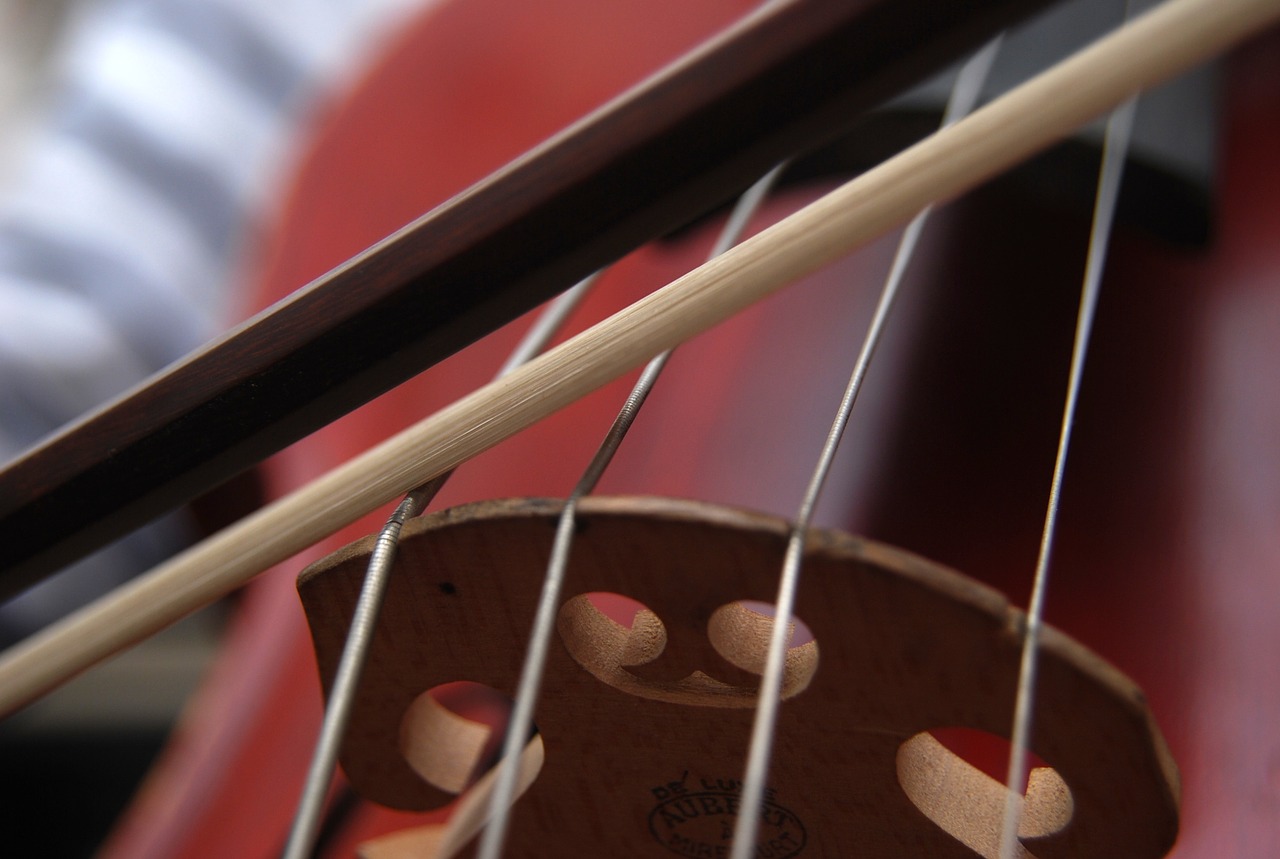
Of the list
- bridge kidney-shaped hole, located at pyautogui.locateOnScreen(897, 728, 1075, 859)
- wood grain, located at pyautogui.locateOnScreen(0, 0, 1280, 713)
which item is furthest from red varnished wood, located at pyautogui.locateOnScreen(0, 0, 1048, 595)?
bridge kidney-shaped hole, located at pyautogui.locateOnScreen(897, 728, 1075, 859)

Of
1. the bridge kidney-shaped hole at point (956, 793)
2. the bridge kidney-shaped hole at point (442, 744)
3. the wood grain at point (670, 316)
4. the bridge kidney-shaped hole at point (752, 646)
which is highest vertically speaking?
the wood grain at point (670, 316)

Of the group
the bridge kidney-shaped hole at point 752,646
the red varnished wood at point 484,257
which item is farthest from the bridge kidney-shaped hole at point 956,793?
the red varnished wood at point 484,257

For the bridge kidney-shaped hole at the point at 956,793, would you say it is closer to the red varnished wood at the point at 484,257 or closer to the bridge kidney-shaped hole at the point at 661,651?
the bridge kidney-shaped hole at the point at 661,651

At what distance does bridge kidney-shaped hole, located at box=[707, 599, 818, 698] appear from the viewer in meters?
0.24

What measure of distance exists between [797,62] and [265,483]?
0.54 meters

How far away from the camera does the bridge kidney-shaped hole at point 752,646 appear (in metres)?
0.24

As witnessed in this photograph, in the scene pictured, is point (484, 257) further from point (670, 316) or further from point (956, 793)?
point (956, 793)

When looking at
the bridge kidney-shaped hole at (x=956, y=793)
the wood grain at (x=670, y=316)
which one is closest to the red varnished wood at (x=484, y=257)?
the wood grain at (x=670, y=316)

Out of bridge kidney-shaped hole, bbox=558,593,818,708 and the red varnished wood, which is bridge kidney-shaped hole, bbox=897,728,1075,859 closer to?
bridge kidney-shaped hole, bbox=558,593,818,708

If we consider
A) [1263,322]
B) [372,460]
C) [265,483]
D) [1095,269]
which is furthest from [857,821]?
[265,483]

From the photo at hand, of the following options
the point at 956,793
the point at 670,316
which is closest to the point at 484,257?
the point at 670,316

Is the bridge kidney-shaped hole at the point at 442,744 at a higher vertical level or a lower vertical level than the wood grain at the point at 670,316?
lower

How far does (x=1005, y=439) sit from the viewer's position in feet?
1.53

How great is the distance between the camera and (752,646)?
0.25m
